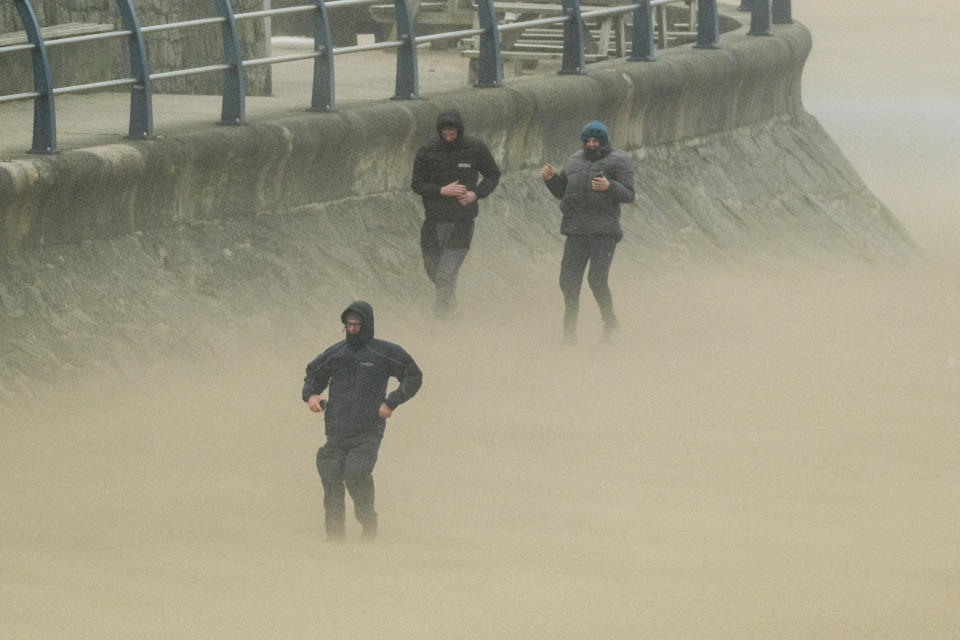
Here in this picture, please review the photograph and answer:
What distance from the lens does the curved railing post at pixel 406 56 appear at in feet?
43.2

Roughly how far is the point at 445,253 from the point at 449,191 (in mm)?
383

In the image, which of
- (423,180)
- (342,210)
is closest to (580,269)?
(423,180)

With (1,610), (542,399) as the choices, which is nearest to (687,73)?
(542,399)

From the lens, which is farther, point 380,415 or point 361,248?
point 361,248

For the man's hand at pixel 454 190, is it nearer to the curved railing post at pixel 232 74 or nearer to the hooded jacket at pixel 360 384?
the curved railing post at pixel 232 74

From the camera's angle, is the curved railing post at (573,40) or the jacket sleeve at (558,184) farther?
the curved railing post at (573,40)

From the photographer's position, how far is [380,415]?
27.6 ft

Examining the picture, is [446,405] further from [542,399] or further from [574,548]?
[574,548]

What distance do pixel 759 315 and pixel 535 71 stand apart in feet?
16.5

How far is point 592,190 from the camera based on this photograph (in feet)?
40.1

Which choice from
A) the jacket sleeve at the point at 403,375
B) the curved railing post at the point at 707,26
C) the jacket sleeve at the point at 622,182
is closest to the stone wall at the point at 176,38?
the jacket sleeve at the point at 622,182

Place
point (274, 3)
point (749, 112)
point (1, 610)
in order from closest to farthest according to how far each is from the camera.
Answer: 1. point (1, 610)
2. point (749, 112)
3. point (274, 3)

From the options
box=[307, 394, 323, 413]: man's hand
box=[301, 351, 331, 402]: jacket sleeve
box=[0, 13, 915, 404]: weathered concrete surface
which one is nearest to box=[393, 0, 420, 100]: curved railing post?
box=[0, 13, 915, 404]: weathered concrete surface

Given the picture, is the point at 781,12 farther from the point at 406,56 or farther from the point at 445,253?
the point at 445,253
